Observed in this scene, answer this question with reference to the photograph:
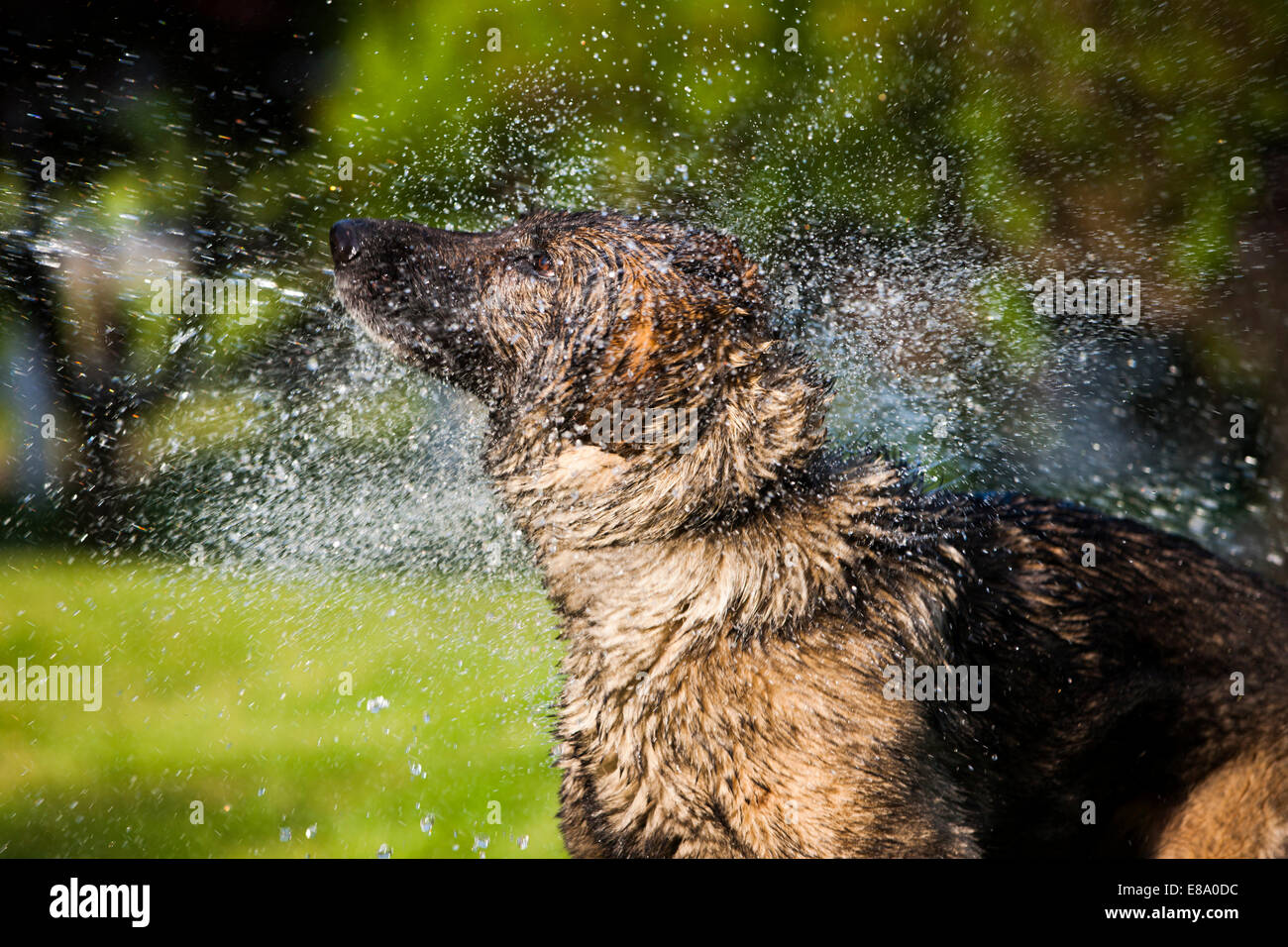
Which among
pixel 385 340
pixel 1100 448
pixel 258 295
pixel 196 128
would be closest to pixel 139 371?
pixel 258 295

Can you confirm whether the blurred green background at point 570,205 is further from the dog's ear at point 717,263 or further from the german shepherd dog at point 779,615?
the dog's ear at point 717,263

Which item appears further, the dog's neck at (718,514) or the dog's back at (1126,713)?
the dog's back at (1126,713)

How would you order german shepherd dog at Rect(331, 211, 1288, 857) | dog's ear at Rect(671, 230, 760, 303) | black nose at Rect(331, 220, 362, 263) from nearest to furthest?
german shepherd dog at Rect(331, 211, 1288, 857) < dog's ear at Rect(671, 230, 760, 303) < black nose at Rect(331, 220, 362, 263)

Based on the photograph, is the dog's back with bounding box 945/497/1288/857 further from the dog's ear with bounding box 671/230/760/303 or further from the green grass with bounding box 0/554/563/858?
the green grass with bounding box 0/554/563/858

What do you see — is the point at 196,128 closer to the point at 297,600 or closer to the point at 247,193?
the point at 247,193

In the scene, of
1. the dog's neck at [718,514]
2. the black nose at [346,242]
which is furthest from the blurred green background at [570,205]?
the dog's neck at [718,514]

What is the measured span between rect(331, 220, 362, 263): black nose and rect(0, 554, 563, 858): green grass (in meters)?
1.73

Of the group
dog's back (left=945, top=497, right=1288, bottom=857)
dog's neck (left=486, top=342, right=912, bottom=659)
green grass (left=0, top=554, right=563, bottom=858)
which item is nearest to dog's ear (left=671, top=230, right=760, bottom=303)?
dog's neck (left=486, top=342, right=912, bottom=659)

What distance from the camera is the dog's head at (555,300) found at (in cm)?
245

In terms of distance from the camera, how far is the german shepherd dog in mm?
2406

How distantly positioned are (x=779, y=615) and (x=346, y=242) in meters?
1.77

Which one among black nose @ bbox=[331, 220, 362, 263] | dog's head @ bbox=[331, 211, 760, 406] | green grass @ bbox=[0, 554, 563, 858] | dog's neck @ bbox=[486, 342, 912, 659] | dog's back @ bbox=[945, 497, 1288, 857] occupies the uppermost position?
black nose @ bbox=[331, 220, 362, 263]

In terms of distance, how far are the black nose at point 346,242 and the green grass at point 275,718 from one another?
1727mm

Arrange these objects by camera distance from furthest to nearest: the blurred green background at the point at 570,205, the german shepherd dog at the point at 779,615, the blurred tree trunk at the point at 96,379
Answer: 1. the blurred tree trunk at the point at 96,379
2. the blurred green background at the point at 570,205
3. the german shepherd dog at the point at 779,615
